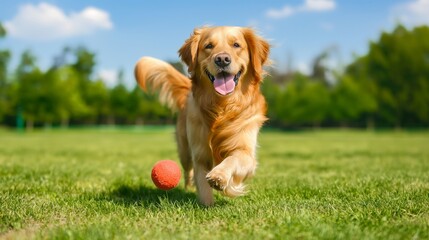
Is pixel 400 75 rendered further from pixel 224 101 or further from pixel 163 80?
pixel 224 101

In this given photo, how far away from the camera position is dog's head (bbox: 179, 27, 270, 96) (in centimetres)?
461

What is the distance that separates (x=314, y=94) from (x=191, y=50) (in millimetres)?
54179

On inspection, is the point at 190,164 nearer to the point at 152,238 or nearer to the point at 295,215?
the point at 295,215

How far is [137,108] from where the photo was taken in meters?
66.9

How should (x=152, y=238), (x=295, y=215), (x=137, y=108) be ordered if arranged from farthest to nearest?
(x=137, y=108) < (x=295, y=215) < (x=152, y=238)

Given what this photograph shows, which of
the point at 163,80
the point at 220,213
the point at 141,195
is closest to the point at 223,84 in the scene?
the point at 220,213

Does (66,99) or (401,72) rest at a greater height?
(401,72)

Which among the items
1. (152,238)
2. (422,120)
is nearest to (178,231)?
(152,238)

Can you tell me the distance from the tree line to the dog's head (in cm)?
4704

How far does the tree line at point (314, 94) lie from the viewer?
53.5 m

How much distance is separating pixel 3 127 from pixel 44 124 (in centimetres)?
562

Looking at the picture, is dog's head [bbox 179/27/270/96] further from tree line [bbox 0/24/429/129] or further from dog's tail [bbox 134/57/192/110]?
tree line [bbox 0/24/429/129]

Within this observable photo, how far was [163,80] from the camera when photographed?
6.95 m

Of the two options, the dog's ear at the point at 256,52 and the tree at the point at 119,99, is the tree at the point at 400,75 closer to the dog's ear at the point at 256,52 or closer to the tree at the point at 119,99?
the tree at the point at 119,99
